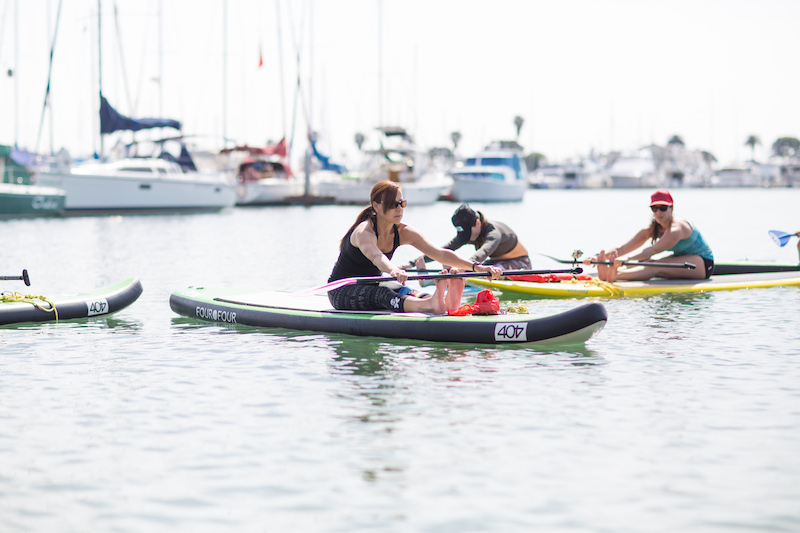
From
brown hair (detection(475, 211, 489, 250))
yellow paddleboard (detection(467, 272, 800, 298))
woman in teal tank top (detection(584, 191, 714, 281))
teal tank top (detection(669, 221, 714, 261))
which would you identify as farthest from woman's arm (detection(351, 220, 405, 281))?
teal tank top (detection(669, 221, 714, 261))

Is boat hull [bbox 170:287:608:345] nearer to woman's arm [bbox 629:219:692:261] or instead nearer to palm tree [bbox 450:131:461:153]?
woman's arm [bbox 629:219:692:261]

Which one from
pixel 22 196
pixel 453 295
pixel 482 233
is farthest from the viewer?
pixel 22 196

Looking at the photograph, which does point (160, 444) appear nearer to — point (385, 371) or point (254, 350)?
point (385, 371)

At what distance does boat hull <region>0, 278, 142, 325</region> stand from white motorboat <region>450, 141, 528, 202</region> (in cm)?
5728

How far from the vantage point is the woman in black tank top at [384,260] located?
961 centimetres

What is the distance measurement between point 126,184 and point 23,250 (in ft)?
58.7

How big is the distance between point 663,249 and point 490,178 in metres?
56.8

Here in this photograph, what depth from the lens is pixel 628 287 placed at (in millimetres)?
14023

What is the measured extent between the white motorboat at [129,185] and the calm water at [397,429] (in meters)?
31.1

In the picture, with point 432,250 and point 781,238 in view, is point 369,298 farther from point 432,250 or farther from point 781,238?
point 781,238

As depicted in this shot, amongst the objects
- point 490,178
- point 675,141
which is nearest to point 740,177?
point 675,141

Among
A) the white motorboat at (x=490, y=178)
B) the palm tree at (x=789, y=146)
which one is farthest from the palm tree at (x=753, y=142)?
the white motorboat at (x=490, y=178)

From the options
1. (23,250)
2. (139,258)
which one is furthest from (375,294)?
(23,250)

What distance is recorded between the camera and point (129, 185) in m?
42.7
